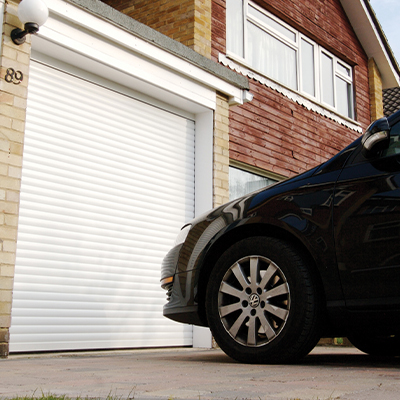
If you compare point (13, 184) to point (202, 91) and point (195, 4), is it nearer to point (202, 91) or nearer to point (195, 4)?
point (202, 91)

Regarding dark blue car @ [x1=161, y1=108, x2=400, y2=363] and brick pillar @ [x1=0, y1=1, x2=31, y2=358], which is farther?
brick pillar @ [x1=0, y1=1, x2=31, y2=358]

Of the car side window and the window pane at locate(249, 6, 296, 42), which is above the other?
the window pane at locate(249, 6, 296, 42)

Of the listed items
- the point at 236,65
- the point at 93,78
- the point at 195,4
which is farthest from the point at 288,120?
the point at 93,78

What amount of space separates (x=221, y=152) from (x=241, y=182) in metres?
1.16

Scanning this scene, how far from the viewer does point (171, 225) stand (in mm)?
8117

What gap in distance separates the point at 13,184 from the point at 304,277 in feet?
10.1

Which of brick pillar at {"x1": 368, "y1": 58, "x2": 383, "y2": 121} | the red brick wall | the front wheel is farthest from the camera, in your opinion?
brick pillar at {"x1": 368, "y1": 58, "x2": 383, "y2": 121}

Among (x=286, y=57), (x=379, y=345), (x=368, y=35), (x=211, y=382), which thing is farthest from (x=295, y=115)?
(x=211, y=382)

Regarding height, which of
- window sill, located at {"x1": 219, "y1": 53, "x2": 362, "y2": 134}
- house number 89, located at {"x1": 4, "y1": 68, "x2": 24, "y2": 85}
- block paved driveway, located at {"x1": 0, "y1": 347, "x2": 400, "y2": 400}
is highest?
window sill, located at {"x1": 219, "y1": 53, "x2": 362, "y2": 134}

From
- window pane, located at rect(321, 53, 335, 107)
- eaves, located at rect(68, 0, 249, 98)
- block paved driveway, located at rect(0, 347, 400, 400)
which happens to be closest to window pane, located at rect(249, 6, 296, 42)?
window pane, located at rect(321, 53, 335, 107)

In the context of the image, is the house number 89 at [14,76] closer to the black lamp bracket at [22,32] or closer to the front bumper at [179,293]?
the black lamp bracket at [22,32]

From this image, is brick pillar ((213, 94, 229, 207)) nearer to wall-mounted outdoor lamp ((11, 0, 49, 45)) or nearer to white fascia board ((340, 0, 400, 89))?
wall-mounted outdoor lamp ((11, 0, 49, 45))

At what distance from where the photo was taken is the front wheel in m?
3.74

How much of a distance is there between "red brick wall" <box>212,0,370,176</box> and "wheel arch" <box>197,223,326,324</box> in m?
4.96
